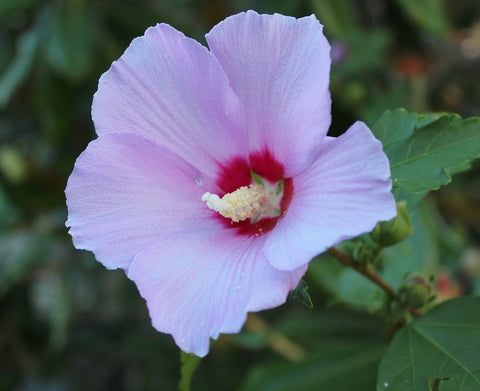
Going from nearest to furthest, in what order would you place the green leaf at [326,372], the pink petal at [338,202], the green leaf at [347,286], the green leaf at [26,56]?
the pink petal at [338,202], the green leaf at [347,286], the green leaf at [326,372], the green leaf at [26,56]

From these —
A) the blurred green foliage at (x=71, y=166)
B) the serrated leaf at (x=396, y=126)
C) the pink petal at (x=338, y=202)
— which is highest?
the pink petal at (x=338, y=202)

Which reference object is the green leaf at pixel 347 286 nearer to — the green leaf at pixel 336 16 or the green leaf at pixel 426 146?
the green leaf at pixel 426 146

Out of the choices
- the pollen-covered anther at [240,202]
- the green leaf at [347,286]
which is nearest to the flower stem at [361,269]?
the green leaf at [347,286]

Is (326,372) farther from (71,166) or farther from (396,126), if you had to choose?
(71,166)

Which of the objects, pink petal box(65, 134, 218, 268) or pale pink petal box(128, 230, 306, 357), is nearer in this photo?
pale pink petal box(128, 230, 306, 357)

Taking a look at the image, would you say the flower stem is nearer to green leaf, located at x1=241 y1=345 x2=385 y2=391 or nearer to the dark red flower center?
the dark red flower center

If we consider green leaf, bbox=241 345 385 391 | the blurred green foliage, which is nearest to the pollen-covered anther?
→ green leaf, bbox=241 345 385 391

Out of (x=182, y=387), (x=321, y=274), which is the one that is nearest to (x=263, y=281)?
(x=182, y=387)
